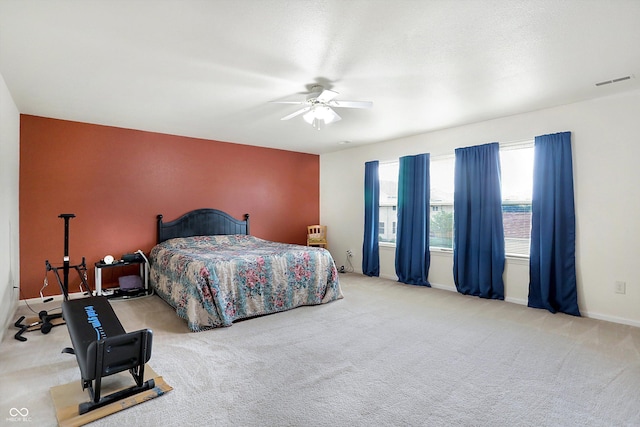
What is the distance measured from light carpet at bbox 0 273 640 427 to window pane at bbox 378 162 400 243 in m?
2.31

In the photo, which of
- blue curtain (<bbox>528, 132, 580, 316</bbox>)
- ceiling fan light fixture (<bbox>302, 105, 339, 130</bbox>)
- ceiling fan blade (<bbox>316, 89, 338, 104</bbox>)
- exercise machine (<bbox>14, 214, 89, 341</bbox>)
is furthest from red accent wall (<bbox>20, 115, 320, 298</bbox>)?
blue curtain (<bbox>528, 132, 580, 316</bbox>)

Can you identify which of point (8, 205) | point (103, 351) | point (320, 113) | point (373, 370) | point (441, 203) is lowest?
point (373, 370)

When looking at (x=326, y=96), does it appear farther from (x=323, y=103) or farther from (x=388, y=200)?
(x=388, y=200)

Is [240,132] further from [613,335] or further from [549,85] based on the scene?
[613,335]

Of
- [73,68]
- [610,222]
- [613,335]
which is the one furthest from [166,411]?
[610,222]

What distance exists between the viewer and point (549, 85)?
10.6ft

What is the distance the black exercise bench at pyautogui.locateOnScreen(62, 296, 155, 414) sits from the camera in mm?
1986

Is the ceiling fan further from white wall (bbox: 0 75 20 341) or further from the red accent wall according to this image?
the red accent wall

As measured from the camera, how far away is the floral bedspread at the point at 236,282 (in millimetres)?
3402

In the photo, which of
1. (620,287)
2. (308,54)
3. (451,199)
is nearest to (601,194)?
(620,287)

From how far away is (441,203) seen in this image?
17.0 feet

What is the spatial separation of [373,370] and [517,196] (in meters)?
3.25

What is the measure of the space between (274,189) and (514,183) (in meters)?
4.14

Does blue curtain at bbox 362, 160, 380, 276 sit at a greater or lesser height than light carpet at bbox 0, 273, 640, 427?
greater
